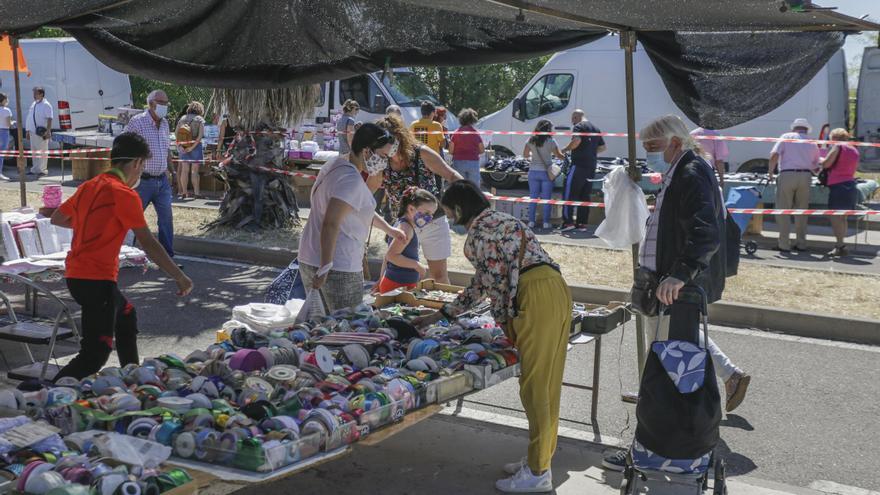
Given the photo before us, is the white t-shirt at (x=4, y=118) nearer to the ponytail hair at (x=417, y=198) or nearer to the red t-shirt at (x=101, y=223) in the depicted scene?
the ponytail hair at (x=417, y=198)

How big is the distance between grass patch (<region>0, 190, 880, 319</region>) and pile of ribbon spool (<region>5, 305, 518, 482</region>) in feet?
16.4

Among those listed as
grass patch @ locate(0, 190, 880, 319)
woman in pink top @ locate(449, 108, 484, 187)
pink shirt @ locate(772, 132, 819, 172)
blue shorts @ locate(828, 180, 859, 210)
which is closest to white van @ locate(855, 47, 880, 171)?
blue shorts @ locate(828, 180, 859, 210)

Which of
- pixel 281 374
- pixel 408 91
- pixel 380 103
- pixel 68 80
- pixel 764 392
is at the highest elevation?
pixel 68 80

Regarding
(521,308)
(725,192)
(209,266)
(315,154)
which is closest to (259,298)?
(209,266)

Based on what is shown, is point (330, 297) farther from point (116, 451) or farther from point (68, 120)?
point (68, 120)

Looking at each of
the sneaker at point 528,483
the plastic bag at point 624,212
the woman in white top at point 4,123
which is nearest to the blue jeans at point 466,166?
the plastic bag at point 624,212

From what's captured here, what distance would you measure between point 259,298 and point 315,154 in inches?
350

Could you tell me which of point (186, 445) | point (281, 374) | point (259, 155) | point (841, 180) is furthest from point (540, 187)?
point (186, 445)

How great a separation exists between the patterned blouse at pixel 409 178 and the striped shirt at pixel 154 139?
139 inches

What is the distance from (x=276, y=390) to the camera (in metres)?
4.20

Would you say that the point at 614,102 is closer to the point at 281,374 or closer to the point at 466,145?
the point at 466,145

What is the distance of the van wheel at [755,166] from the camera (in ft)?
60.3

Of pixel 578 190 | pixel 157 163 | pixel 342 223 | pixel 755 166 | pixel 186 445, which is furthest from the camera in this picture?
pixel 755 166

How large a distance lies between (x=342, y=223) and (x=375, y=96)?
610 inches
